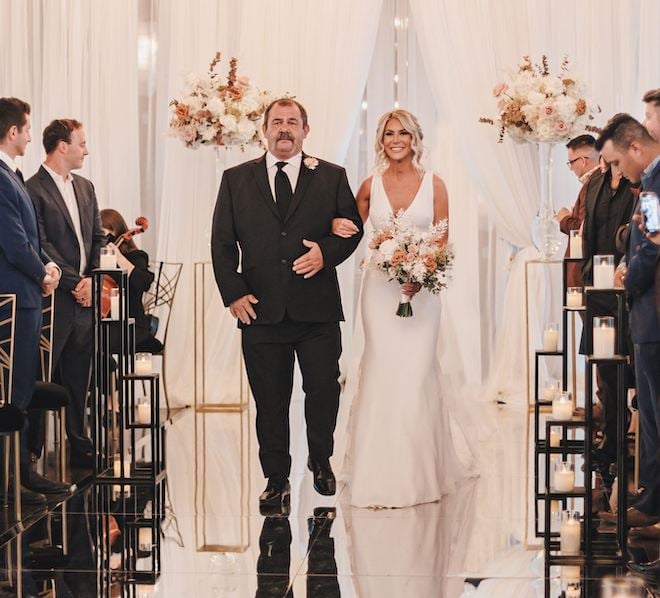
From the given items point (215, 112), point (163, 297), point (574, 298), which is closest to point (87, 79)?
point (215, 112)

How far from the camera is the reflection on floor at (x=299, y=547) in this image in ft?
14.7

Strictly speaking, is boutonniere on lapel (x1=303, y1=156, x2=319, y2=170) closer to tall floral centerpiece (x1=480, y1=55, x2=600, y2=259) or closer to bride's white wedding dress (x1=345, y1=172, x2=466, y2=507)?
bride's white wedding dress (x1=345, y1=172, x2=466, y2=507)

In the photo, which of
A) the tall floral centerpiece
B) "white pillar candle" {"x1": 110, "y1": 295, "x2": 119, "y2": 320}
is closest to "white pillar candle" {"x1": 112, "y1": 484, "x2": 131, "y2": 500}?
"white pillar candle" {"x1": 110, "y1": 295, "x2": 119, "y2": 320}

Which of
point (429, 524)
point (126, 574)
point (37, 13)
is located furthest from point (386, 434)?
point (37, 13)

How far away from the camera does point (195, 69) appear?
31.0 feet

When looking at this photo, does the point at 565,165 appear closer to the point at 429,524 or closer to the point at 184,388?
the point at 184,388

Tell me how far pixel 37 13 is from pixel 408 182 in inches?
179

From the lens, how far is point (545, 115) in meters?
8.13

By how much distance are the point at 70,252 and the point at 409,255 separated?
87.3 inches

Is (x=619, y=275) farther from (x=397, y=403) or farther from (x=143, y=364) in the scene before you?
(x=143, y=364)

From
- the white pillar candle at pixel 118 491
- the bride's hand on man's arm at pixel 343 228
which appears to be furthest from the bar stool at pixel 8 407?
the bride's hand on man's arm at pixel 343 228

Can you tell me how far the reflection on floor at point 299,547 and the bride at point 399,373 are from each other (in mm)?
171

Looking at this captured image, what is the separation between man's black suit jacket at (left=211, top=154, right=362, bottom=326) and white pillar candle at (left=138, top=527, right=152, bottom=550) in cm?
117

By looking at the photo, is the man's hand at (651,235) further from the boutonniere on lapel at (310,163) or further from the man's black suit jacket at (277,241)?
the boutonniere on lapel at (310,163)
